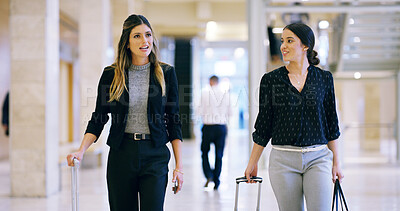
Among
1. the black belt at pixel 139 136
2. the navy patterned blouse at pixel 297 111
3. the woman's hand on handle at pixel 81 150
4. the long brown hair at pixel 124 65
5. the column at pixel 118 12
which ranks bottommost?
the woman's hand on handle at pixel 81 150

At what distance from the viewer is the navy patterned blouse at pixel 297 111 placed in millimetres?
2842

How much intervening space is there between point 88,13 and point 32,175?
4.40m

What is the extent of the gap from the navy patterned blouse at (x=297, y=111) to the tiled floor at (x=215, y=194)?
10.4 ft

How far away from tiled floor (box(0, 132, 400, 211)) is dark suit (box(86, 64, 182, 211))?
3303 millimetres

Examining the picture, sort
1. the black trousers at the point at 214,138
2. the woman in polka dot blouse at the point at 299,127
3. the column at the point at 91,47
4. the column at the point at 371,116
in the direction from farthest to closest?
1. the column at the point at 371,116
2. the column at the point at 91,47
3. the black trousers at the point at 214,138
4. the woman in polka dot blouse at the point at 299,127

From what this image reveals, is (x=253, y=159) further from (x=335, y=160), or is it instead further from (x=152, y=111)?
(x=152, y=111)

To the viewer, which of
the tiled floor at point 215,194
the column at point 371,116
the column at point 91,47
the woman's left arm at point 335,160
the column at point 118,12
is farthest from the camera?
the column at point 371,116

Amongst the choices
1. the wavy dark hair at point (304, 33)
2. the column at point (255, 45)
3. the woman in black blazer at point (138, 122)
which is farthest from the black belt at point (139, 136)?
the column at point (255, 45)

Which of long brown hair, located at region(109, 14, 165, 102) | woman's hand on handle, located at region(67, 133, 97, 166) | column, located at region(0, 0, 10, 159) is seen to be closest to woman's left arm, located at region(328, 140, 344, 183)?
long brown hair, located at region(109, 14, 165, 102)

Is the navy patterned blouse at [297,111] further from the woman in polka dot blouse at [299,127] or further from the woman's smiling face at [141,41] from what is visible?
the woman's smiling face at [141,41]

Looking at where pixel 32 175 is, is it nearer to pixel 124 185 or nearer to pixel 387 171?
pixel 124 185

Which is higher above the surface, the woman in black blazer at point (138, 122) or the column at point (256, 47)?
the column at point (256, 47)

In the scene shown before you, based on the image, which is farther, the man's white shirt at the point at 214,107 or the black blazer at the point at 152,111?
the man's white shirt at the point at 214,107

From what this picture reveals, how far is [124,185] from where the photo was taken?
8.95ft
